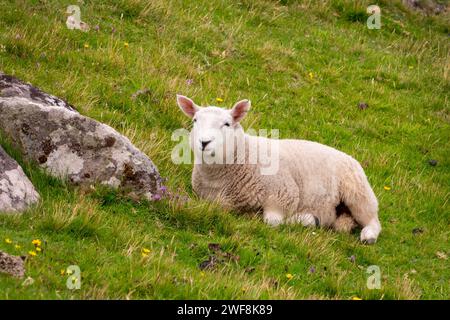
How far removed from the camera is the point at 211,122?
8984 millimetres

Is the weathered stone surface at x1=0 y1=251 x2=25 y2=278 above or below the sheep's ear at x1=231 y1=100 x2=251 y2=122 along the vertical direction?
below

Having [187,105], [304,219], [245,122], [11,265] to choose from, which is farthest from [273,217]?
[11,265]

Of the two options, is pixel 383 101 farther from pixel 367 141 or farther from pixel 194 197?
pixel 194 197

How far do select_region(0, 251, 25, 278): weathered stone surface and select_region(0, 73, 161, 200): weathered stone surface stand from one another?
218cm

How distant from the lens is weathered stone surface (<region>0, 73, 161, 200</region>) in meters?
8.44

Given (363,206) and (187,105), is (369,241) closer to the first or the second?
(363,206)

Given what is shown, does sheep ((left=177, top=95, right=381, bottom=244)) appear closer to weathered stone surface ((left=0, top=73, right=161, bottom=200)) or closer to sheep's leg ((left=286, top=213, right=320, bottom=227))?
sheep's leg ((left=286, top=213, right=320, bottom=227))

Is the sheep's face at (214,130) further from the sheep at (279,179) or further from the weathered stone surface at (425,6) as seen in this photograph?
the weathered stone surface at (425,6)

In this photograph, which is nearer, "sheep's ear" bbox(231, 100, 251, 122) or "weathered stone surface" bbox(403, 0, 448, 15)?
"sheep's ear" bbox(231, 100, 251, 122)

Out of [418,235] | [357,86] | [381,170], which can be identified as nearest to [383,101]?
[357,86]

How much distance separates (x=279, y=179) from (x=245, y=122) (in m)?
2.55

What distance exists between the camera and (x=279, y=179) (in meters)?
9.54

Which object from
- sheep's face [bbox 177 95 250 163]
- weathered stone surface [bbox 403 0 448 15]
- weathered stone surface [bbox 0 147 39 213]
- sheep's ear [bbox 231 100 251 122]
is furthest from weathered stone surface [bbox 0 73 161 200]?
weathered stone surface [bbox 403 0 448 15]

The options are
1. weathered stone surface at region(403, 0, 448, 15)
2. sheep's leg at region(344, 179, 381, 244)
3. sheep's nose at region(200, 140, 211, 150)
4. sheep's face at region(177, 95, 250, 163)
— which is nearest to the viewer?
sheep's nose at region(200, 140, 211, 150)
